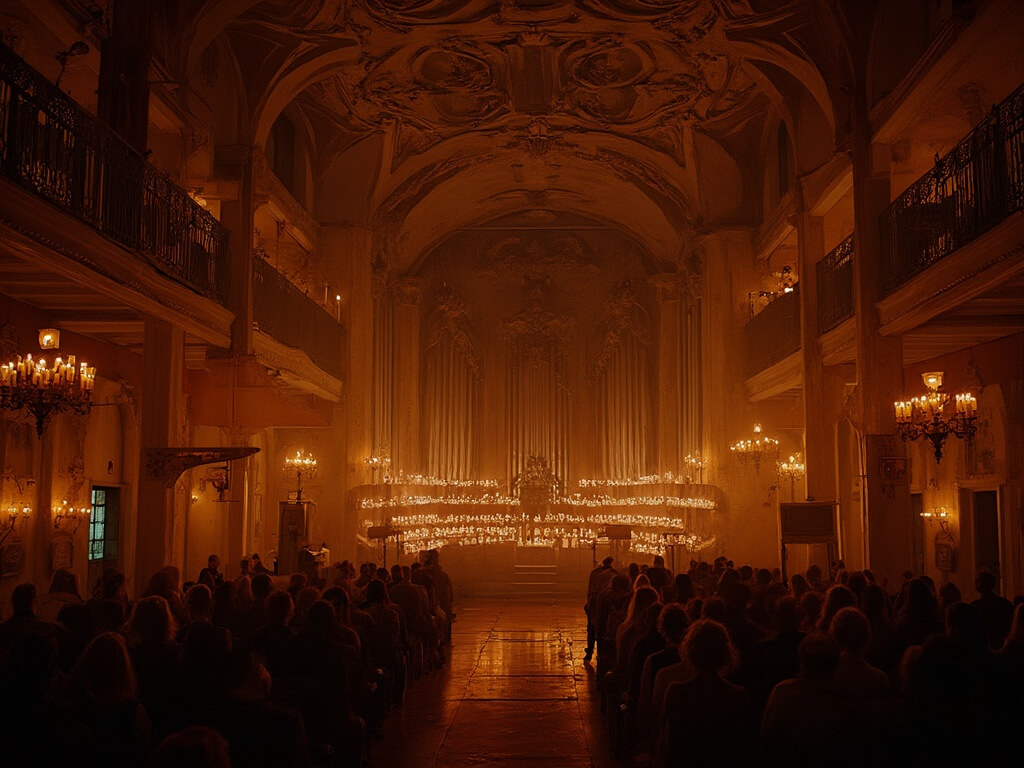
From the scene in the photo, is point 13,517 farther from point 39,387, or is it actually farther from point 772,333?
point 772,333

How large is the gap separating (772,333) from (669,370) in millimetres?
7554

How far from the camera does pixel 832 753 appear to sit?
5.02 metres

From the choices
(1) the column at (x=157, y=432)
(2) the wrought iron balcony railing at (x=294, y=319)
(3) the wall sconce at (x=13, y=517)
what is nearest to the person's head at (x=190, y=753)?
(3) the wall sconce at (x=13, y=517)

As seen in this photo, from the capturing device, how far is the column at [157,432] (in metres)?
12.6

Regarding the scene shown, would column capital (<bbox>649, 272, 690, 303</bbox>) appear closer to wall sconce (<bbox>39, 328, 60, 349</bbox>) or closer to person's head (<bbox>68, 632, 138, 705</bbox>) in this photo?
wall sconce (<bbox>39, 328, 60, 349</bbox>)

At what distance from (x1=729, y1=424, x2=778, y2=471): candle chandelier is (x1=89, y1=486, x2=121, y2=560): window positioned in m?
11.4

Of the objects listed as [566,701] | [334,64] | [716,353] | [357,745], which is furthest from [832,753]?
[716,353]

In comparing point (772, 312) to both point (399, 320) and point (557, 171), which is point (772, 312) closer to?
point (557, 171)

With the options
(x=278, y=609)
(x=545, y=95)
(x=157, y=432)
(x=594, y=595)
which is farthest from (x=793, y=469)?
(x=278, y=609)

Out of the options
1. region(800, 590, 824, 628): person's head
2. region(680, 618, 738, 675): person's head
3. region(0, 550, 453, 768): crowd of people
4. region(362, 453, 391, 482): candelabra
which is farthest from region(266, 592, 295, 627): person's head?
region(362, 453, 391, 482): candelabra

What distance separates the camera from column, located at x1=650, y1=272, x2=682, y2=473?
27.4m

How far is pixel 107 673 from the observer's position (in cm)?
524

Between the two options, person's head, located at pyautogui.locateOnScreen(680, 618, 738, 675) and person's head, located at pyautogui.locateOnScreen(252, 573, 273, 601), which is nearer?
person's head, located at pyautogui.locateOnScreen(680, 618, 738, 675)

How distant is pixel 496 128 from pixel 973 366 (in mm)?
11953
